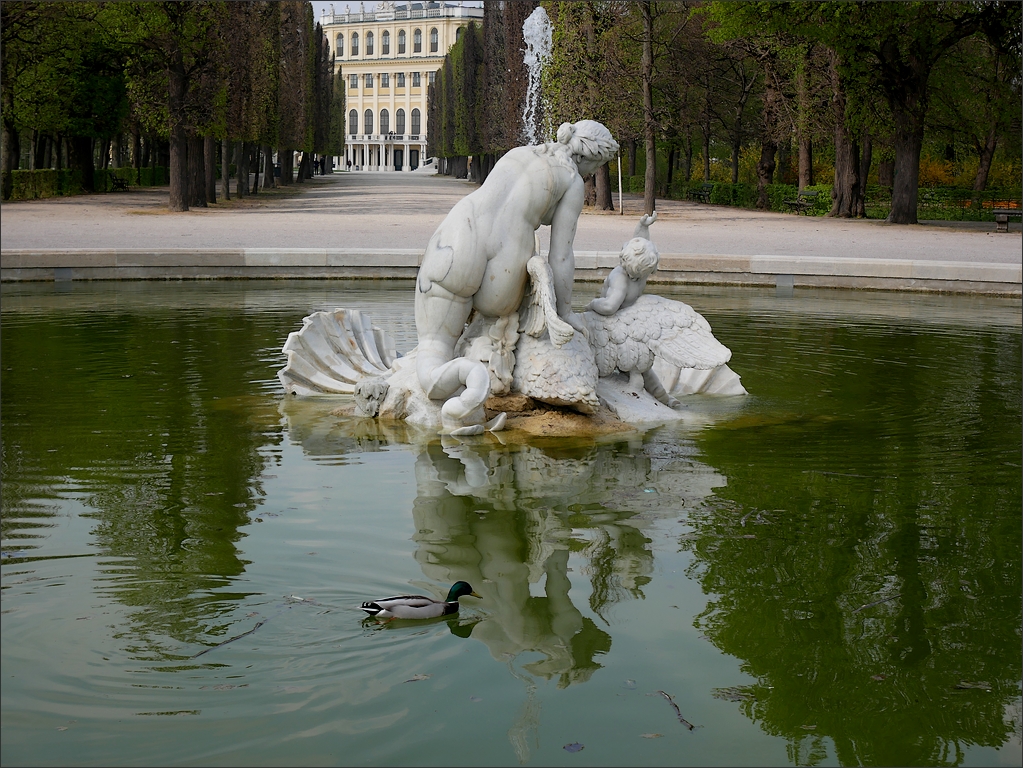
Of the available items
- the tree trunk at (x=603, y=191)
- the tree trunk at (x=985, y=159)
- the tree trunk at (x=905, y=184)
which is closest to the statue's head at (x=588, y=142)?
the tree trunk at (x=905, y=184)

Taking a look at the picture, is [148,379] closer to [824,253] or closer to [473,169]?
[824,253]

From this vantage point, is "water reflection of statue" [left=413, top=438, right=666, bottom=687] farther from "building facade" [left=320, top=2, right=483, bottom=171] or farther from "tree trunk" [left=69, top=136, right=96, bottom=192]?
"building facade" [left=320, top=2, right=483, bottom=171]

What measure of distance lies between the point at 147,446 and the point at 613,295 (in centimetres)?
278

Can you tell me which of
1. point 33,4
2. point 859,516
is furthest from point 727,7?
point 859,516

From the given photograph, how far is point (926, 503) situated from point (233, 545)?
2914 millimetres

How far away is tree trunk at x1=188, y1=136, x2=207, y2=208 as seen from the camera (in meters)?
29.6

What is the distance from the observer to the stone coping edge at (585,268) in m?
13.1

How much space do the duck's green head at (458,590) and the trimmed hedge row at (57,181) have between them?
97.9ft

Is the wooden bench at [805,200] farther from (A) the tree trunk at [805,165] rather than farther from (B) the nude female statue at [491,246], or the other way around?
(B) the nude female statue at [491,246]

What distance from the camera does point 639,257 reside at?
7.05 meters

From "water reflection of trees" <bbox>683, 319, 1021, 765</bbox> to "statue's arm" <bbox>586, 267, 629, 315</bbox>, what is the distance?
1.01 m

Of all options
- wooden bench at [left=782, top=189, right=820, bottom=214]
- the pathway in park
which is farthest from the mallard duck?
wooden bench at [left=782, top=189, right=820, bottom=214]

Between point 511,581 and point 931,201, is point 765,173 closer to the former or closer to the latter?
point 931,201

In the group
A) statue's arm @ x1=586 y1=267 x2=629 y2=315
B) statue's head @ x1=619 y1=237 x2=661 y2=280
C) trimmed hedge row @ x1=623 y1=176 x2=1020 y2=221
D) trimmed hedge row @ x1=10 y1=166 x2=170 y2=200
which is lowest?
statue's arm @ x1=586 y1=267 x2=629 y2=315
